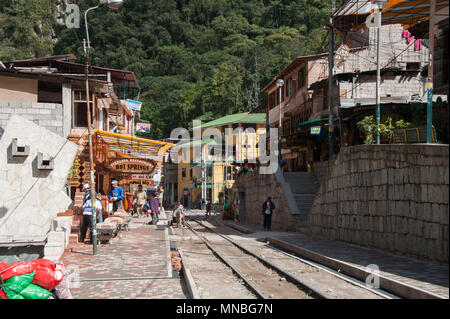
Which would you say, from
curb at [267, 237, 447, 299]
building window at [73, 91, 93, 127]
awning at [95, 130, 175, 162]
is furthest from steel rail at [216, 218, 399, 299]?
building window at [73, 91, 93, 127]

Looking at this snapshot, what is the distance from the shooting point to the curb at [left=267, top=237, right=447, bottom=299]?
8727 mm

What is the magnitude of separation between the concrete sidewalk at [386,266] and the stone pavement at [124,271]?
3.89 meters

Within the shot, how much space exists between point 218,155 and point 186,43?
35030 millimetres

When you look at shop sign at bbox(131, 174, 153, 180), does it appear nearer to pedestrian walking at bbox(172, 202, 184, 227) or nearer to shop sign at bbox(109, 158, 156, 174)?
shop sign at bbox(109, 158, 156, 174)

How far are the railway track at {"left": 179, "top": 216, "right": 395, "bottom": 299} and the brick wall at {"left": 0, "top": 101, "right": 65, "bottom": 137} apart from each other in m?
11.5

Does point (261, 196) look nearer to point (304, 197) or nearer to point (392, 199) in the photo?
point (304, 197)

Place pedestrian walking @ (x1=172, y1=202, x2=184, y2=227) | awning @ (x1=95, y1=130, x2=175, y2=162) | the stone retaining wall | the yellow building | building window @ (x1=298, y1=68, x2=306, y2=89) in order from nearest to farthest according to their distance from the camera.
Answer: awning @ (x1=95, y1=130, x2=175, y2=162) < the stone retaining wall < pedestrian walking @ (x1=172, y1=202, x2=184, y2=227) < building window @ (x1=298, y1=68, x2=306, y2=89) < the yellow building

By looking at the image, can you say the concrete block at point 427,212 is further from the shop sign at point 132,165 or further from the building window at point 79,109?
the building window at point 79,109

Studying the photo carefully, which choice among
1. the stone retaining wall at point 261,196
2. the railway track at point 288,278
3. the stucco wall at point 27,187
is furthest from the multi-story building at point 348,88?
the stucco wall at point 27,187

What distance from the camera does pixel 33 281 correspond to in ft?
28.1

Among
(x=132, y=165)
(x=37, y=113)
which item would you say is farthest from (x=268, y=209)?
(x=37, y=113)

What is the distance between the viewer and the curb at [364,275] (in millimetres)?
8727

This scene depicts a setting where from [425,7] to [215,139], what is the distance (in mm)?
47248
